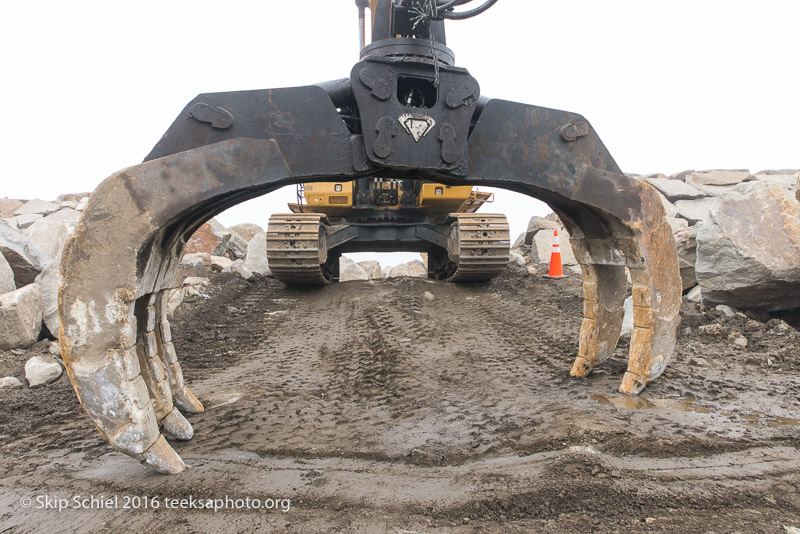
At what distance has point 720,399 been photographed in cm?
326

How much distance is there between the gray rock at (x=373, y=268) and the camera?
51.2 feet

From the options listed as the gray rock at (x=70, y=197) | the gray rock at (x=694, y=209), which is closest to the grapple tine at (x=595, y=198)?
the gray rock at (x=694, y=209)

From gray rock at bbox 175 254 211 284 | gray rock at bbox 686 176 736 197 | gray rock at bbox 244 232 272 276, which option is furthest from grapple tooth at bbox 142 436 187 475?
gray rock at bbox 686 176 736 197

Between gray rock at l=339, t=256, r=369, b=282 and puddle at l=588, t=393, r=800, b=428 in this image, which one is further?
gray rock at l=339, t=256, r=369, b=282

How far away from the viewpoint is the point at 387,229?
9.53m

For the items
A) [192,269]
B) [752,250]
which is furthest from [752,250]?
[192,269]

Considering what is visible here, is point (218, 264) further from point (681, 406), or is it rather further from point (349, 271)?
point (681, 406)

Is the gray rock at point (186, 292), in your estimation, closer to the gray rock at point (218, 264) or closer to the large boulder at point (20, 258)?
the large boulder at point (20, 258)

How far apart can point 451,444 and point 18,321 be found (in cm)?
480

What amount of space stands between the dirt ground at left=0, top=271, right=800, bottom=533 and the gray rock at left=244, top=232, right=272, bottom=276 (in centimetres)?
467

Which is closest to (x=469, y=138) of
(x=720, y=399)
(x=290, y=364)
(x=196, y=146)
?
(x=196, y=146)

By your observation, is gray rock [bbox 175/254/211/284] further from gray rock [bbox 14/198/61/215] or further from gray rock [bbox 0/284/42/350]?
gray rock [bbox 14/198/61/215]

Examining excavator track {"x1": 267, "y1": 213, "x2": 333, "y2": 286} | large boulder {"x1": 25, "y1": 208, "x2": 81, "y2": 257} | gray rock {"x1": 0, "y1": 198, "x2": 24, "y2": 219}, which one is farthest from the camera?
gray rock {"x1": 0, "y1": 198, "x2": 24, "y2": 219}

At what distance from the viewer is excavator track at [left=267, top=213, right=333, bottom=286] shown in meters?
7.80
